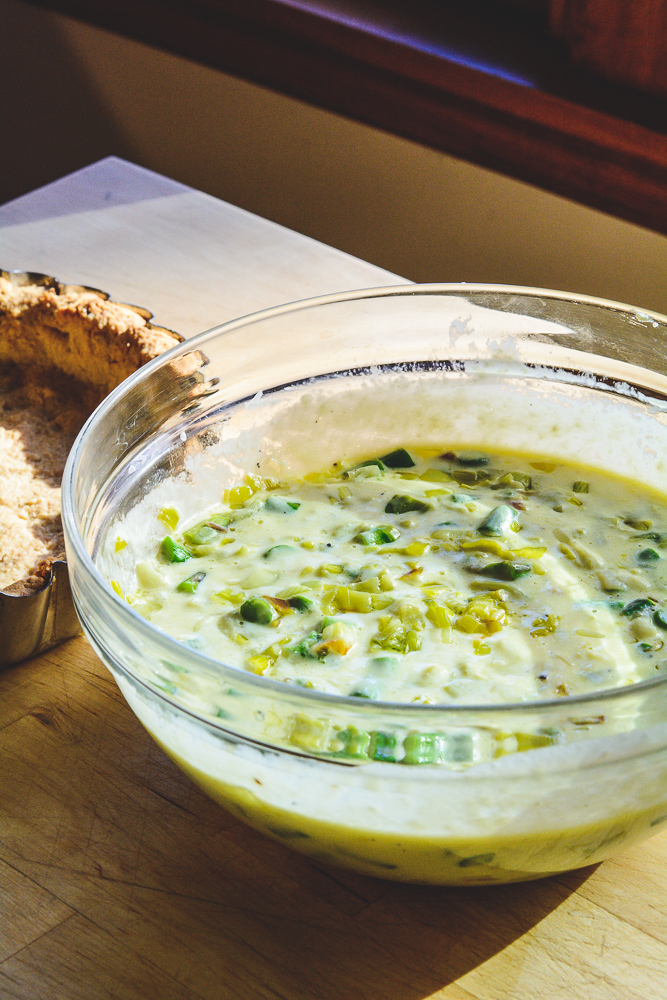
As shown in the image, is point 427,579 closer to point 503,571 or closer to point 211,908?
point 503,571

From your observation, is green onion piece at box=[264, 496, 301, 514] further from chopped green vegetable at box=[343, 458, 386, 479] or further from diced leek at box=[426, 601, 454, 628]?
diced leek at box=[426, 601, 454, 628]

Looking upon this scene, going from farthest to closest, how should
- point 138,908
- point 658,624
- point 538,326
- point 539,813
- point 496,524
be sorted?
point 538,326 < point 496,524 < point 658,624 < point 138,908 < point 539,813

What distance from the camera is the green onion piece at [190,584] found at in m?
0.96

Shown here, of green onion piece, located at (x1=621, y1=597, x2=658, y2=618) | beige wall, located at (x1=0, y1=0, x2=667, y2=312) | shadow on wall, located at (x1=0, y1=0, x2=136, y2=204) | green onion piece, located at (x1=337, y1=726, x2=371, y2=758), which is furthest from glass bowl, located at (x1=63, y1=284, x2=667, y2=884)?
shadow on wall, located at (x1=0, y1=0, x2=136, y2=204)

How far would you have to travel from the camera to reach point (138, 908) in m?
0.76

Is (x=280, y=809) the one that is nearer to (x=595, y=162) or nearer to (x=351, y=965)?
(x=351, y=965)

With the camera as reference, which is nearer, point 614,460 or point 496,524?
point 496,524

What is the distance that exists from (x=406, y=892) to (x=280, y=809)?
0.48 ft

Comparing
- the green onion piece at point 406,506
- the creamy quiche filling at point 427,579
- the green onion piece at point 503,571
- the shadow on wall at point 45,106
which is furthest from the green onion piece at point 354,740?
the shadow on wall at point 45,106

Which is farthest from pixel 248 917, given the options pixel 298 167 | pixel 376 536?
pixel 298 167

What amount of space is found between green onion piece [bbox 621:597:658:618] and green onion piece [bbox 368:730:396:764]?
0.39 m

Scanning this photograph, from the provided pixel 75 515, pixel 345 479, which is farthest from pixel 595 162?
pixel 75 515

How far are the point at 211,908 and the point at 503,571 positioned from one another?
15.9 inches

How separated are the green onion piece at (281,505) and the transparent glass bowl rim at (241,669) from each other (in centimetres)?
19
